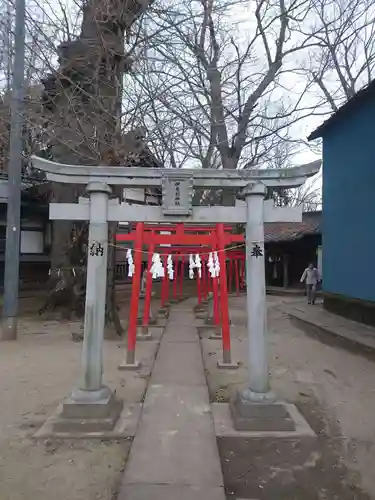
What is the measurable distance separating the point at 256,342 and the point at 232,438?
1.10m

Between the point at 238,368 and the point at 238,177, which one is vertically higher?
the point at 238,177

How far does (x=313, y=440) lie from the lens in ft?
15.9

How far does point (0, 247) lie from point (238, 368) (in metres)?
11.3

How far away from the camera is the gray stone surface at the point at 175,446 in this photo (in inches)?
145

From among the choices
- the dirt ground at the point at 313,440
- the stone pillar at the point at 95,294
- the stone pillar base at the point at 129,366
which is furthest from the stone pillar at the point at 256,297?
the stone pillar base at the point at 129,366

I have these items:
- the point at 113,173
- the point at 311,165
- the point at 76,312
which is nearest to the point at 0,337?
the point at 76,312

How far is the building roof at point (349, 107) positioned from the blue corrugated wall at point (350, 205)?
147mm

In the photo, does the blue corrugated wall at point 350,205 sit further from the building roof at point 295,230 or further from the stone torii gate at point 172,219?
the building roof at point 295,230

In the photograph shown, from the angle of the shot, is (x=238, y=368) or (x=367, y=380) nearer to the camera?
(x=367, y=380)

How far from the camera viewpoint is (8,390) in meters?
6.84

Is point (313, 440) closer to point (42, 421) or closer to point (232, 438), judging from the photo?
point (232, 438)

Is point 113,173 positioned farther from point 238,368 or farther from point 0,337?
point 0,337

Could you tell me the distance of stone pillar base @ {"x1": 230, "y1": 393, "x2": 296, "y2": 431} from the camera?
16.5ft

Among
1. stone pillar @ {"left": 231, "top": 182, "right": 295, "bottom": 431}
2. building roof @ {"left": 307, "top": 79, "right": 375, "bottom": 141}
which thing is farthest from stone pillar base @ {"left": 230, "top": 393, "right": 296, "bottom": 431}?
building roof @ {"left": 307, "top": 79, "right": 375, "bottom": 141}
